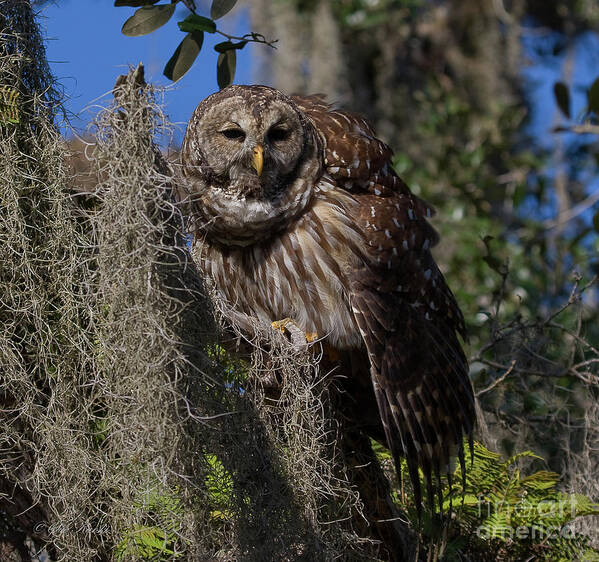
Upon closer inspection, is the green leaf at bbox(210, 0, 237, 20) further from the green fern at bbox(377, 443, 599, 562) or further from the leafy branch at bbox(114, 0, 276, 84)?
the green fern at bbox(377, 443, 599, 562)

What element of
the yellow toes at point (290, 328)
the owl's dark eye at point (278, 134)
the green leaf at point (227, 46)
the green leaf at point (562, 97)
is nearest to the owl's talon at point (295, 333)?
the yellow toes at point (290, 328)

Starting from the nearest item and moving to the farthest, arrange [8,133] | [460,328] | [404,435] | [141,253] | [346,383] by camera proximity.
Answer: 1. [141,253]
2. [8,133]
3. [404,435]
4. [346,383]
5. [460,328]

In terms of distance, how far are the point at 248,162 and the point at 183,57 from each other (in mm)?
536

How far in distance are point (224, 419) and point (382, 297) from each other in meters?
1.07

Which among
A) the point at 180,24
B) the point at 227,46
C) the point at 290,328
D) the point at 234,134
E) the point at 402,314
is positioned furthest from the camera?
the point at 402,314

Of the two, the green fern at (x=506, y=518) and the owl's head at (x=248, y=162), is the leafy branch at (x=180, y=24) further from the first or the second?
the green fern at (x=506, y=518)

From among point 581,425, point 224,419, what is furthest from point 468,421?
point 224,419

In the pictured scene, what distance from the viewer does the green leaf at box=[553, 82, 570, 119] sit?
191 inches

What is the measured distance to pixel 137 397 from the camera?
2.07 meters

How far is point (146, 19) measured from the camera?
2.48 meters

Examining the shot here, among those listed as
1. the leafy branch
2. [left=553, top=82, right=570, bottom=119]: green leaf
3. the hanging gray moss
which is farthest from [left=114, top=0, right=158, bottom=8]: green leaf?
[left=553, top=82, right=570, bottom=119]: green leaf

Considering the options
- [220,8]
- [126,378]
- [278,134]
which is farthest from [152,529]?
[220,8]

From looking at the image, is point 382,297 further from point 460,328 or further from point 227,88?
point 227,88

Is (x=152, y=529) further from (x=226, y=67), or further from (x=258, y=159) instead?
(x=226, y=67)
